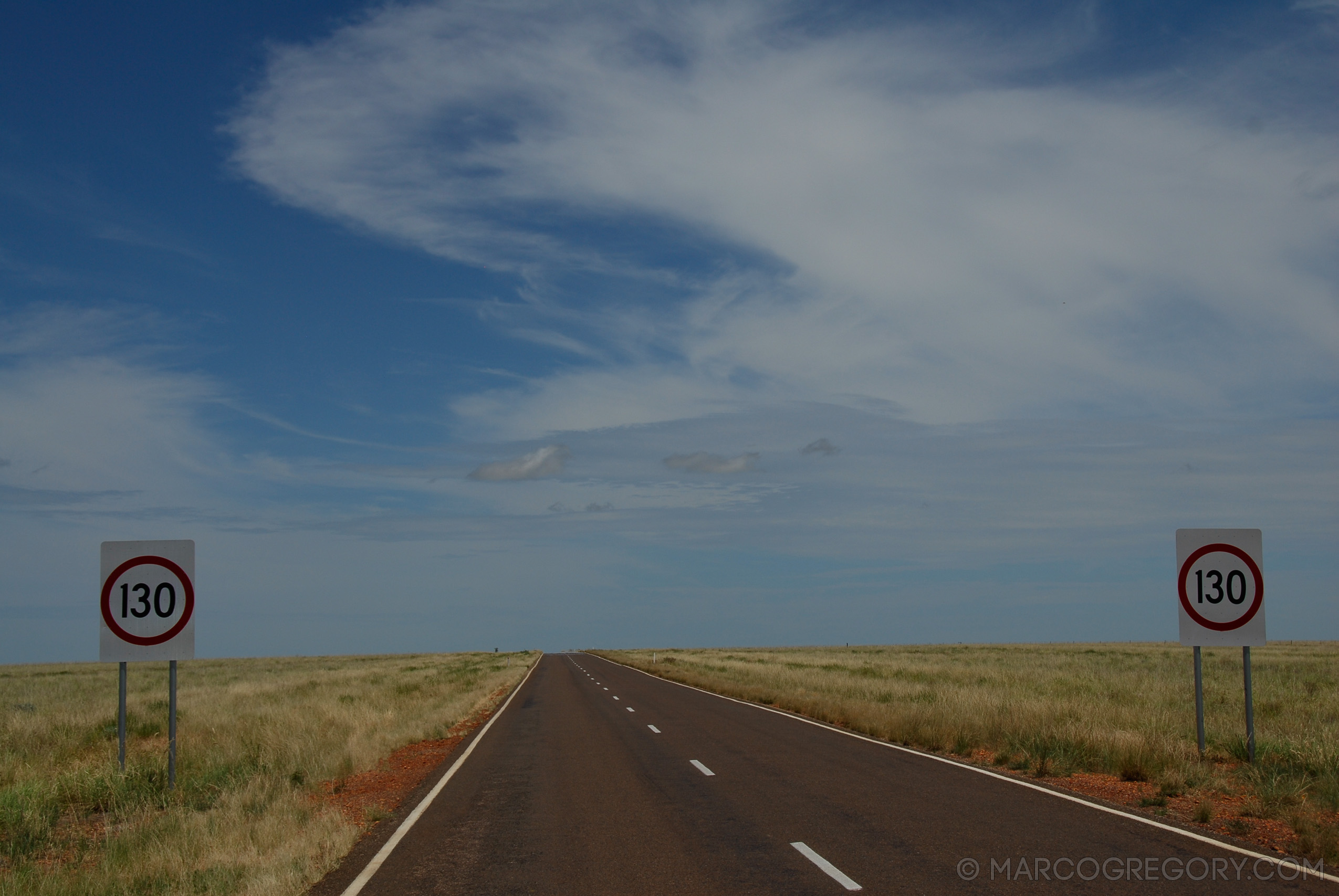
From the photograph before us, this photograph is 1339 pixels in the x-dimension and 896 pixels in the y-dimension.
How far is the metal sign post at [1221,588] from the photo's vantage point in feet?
38.9

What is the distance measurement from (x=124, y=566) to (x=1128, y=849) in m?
10.8

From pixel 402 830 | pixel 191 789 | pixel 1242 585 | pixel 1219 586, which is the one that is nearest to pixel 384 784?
pixel 191 789

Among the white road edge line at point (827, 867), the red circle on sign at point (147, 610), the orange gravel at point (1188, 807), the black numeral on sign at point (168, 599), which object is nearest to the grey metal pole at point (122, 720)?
the red circle on sign at point (147, 610)

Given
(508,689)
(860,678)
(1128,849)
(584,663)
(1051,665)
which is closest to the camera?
(1128,849)

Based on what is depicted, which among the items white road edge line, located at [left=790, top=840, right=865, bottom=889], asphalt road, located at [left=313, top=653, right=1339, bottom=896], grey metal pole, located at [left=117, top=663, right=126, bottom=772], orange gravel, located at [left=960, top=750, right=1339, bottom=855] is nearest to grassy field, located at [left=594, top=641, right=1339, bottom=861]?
orange gravel, located at [left=960, top=750, right=1339, bottom=855]

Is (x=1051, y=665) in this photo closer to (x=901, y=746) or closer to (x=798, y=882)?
(x=901, y=746)

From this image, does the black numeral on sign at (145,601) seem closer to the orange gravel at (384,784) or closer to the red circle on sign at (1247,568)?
the orange gravel at (384,784)

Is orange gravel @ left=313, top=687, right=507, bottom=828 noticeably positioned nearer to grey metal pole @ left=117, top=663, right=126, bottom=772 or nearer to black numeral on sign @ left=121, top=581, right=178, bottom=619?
grey metal pole @ left=117, top=663, right=126, bottom=772

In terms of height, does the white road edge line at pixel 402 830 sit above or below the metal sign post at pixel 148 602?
below

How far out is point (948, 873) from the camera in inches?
290

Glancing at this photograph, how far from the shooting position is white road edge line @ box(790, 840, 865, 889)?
7047 millimetres

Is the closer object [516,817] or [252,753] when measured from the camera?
[516,817]

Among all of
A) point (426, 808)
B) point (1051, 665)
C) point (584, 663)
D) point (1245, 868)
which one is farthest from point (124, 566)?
point (584, 663)

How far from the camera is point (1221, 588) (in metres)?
12.0
